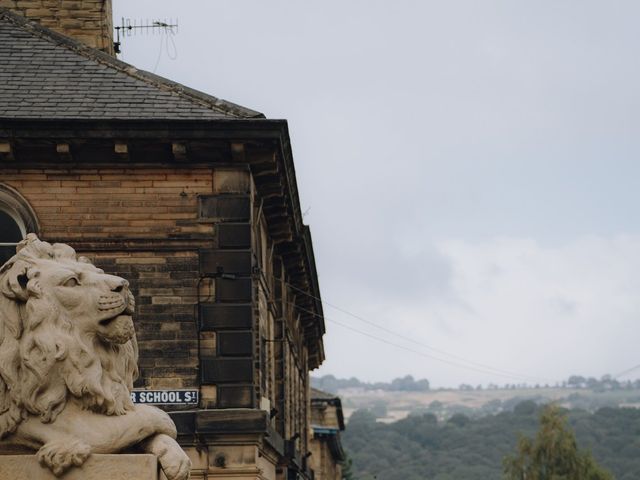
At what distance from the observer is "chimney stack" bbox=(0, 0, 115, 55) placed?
32.8 meters

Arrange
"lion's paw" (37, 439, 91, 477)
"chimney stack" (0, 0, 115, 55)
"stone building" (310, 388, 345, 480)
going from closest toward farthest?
"lion's paw" (37, 439, 91, 477)
"chimney stack" (0, 0, 115, 55)
"stone building" (310, 388, 345, 480)

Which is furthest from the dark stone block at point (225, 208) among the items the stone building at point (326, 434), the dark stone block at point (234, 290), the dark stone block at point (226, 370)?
the stone building at point (326, 434)

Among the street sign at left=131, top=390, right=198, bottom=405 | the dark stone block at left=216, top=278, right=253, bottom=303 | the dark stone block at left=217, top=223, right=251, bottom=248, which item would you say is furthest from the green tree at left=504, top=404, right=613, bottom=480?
the street sign at left=131, top=390, right=198, bottom=405

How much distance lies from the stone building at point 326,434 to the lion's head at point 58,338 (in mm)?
52533

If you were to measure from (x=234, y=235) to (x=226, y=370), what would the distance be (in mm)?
1950

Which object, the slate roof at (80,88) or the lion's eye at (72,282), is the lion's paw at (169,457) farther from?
the slate roof at (80,88)

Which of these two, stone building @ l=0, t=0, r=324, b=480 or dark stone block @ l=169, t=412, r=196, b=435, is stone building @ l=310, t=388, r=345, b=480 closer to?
stone building @ l=0, t=0, r=324, b=480

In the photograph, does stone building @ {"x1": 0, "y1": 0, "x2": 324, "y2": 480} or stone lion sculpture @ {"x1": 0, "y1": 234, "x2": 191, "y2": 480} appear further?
stone building @ {"x1": 0, "y1": 0, "x2": 324, "y2": 480}

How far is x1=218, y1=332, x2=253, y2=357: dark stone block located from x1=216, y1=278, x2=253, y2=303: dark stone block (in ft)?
1.66

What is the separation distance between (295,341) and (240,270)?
1692 cm

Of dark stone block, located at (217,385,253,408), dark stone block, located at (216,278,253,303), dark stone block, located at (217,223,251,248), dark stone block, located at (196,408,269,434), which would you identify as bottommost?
dark stone block, located at (196,408,269,434)

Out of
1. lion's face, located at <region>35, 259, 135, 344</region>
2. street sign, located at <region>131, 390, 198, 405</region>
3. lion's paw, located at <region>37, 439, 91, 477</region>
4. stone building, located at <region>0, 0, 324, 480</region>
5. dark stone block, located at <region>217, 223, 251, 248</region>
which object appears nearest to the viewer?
lion's paw, located at <region>37, 439, 91, 477</region>

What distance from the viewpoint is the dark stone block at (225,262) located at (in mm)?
25703

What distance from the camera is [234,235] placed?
25859 mm
